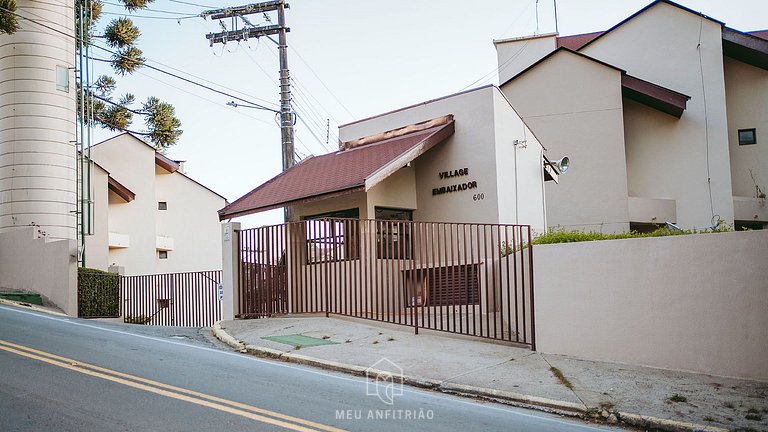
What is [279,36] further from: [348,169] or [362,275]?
[362,275]

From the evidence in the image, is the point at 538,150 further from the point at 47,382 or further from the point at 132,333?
the point at 47,382

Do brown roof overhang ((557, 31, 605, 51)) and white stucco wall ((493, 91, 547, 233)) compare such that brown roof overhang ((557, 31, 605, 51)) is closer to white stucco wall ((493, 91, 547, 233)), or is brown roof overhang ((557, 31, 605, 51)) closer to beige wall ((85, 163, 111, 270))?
white stucco wall ((493, 91, 547, 233))

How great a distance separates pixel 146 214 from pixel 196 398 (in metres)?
26.7

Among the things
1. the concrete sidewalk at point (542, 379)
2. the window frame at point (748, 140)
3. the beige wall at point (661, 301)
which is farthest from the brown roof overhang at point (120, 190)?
the window frame at point (748, 140)

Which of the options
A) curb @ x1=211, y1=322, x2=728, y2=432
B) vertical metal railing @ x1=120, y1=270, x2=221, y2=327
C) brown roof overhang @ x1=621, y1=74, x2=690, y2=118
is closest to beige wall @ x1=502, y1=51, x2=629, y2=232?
brown roof overhang @ x1=621, y1=74, x2=690, y2=118

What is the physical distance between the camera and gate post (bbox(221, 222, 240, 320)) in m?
17.0

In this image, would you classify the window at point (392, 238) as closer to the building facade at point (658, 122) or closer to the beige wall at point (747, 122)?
the building facade at point (658, 122)

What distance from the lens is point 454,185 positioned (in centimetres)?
1925

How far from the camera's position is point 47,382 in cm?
879

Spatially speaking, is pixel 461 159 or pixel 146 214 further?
pixel 146 214

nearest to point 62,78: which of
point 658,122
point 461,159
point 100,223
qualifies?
point 100,223

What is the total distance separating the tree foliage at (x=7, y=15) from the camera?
21.8 m

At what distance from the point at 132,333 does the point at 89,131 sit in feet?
44.9

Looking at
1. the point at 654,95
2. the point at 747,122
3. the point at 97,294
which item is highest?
the point at 654,95
